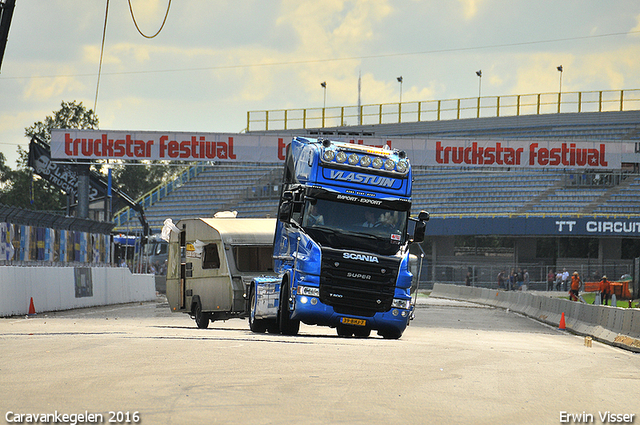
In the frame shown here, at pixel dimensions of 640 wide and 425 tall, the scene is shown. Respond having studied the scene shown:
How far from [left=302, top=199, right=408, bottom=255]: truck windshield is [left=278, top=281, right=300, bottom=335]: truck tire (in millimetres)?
1355

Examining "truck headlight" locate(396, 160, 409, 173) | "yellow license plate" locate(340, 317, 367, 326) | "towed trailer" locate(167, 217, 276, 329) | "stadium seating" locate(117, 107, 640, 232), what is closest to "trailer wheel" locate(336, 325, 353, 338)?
"yellow license plate" locate(340, 317, 367, 326)

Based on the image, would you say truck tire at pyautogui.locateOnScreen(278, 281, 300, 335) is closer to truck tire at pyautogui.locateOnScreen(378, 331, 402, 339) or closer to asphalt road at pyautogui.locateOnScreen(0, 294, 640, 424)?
asphalt road at pyautogui.locateOnScreen(0, 294, 640, 424)

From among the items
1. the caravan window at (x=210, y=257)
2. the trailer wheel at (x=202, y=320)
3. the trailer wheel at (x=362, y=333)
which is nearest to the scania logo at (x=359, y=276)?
the trailer wheel at (x=362, y=333)

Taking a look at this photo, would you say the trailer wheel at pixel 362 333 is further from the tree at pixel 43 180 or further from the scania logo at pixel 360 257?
the tree at pixel 43 180

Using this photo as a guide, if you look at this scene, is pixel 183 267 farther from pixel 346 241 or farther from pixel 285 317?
pixel 346 241

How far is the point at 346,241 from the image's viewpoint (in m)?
16.6

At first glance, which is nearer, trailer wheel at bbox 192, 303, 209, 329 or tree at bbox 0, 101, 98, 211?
trailer wheel at bbox 192, 303, 209, 329

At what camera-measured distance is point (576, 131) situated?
60656 millimetres

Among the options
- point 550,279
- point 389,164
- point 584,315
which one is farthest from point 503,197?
point 389,164

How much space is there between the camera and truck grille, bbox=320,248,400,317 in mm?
16469

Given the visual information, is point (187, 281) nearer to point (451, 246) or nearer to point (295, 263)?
point (295, 263)

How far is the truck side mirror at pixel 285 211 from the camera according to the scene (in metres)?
16.8

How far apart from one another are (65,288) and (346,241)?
15.4 m

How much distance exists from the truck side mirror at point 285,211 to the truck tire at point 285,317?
1220 mm
